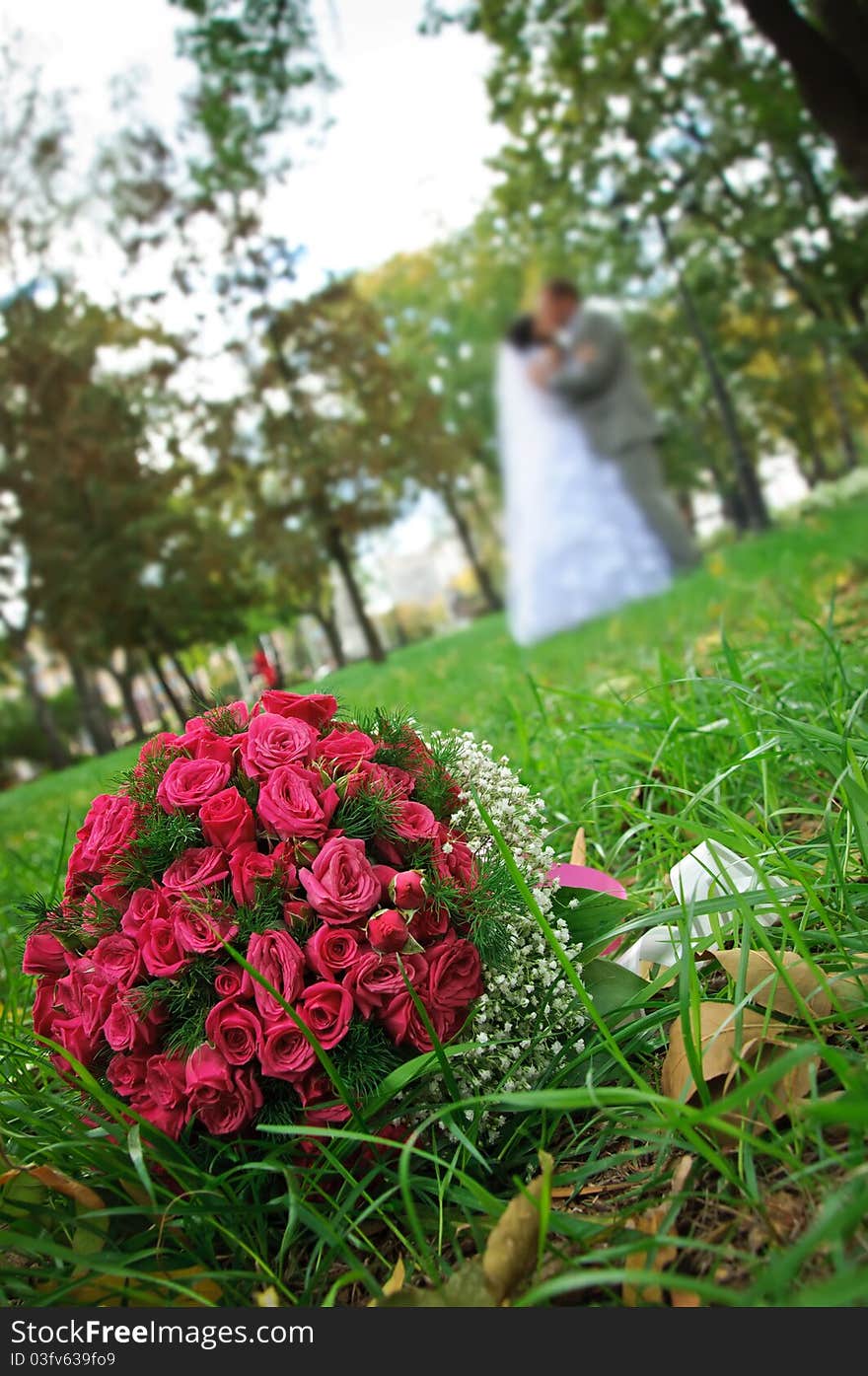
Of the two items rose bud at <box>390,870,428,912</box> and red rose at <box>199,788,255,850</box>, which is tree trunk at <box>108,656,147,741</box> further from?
rose bud at <box>390,870,428,912</box>

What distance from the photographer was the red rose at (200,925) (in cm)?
109

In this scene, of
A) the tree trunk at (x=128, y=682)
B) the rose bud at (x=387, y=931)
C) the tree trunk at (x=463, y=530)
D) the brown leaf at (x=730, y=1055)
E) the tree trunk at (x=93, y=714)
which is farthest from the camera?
the tree trunk at (x=463, y=530)

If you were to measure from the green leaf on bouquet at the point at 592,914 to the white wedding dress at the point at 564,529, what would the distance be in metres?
7.53

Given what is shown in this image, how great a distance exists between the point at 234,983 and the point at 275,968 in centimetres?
6

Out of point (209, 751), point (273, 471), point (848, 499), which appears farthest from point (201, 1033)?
point (273, 471)

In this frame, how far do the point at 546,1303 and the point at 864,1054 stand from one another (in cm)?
43

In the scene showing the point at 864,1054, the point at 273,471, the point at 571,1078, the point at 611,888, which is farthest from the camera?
the point at 273,471

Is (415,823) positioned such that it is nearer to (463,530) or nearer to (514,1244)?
(514,1244)

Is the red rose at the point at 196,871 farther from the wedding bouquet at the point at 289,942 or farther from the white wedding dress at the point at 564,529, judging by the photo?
the white wedding dress at the point at 564,529

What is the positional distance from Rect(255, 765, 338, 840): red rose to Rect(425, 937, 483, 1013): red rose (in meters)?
0.22

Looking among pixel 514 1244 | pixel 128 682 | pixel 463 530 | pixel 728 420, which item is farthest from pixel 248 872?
pixel 463 530

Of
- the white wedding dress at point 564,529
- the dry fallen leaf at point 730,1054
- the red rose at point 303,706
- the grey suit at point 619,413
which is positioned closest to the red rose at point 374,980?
the dry fallen leaf at point 730,1054

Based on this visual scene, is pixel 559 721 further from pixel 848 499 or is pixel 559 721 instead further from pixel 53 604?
pixel 53 604

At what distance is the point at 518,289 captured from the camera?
18.7 metres
